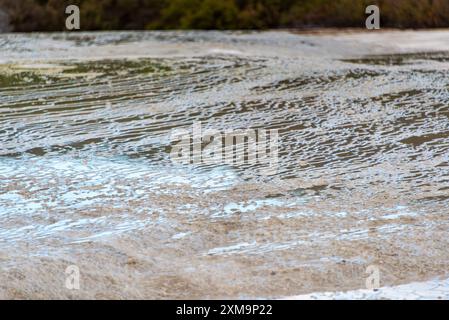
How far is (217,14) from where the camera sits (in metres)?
23.0

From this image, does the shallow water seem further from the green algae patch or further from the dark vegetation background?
the dark vegetation background

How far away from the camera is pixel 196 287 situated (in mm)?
5051

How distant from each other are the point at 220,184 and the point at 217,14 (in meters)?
16.1

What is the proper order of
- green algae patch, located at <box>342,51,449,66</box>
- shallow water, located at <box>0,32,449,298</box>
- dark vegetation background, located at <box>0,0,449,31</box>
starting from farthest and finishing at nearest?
dark vegetation background, located at <box>0,0,449,31</box> → green algae patch, located at <box>342,51,449,66</box> → shallow water, located at <box>0,32,449,298</box>

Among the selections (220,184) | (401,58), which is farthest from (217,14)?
(220,184)

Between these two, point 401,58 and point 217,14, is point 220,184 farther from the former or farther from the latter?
point 217,14

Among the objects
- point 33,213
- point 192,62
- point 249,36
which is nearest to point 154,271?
point 33,213

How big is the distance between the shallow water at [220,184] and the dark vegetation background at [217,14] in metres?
7.69

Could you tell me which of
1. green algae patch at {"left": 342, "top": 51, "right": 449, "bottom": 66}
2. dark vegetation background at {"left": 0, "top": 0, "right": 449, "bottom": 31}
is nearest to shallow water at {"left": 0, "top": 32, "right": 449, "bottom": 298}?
green algae patch at {"left": 342, "top": 51, "right": 449, "bottom": 66}

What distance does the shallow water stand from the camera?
17.6ft

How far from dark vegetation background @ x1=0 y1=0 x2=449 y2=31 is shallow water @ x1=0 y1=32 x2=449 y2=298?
769 cm

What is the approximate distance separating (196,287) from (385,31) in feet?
53.6

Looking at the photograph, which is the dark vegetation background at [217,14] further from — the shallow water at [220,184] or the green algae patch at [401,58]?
the shallow water at [220,184]

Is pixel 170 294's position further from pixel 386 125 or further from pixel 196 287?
pixel 386 125
